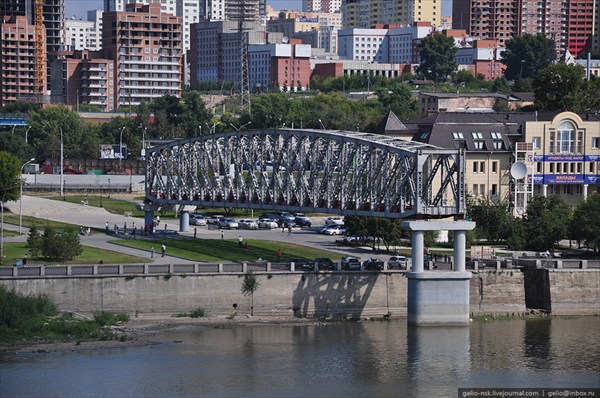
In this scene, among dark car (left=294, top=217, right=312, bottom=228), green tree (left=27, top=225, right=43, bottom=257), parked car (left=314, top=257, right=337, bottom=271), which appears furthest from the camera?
dark car (left=294, top=217, right=312, bottom=228)

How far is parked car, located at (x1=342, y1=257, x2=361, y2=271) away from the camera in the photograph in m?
101

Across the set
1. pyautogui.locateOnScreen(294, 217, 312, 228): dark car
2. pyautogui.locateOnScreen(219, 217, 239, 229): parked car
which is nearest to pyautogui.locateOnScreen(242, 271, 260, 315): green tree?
pyautogui.locateOnScreen(219, 217, 239, 229): parked car

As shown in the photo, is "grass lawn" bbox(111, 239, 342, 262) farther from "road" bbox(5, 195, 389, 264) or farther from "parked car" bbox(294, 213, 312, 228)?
"parked car" bbox(294, 213, 312, 228)

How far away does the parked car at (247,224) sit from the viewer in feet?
433

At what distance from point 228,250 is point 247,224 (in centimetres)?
2069

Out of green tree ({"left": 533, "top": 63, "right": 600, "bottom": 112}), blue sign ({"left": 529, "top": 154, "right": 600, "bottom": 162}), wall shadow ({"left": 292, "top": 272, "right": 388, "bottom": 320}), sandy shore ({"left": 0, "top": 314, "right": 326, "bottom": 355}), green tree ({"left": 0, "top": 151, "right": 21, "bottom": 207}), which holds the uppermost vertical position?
green tree ({"left": 533, "top": 63, "right": 600, "bottom": 112})

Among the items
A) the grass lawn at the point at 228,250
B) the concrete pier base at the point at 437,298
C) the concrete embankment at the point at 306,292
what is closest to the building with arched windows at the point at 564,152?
the grass lawn at the point at 228,250

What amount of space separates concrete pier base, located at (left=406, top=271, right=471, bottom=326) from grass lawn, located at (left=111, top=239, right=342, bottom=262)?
578 inches

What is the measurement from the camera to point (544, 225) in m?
117

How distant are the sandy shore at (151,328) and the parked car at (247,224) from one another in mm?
35035

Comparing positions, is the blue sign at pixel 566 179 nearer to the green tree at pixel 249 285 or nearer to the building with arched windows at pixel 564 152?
the building with arched windows at pixel 564 152

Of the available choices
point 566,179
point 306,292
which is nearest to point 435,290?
point 306,292

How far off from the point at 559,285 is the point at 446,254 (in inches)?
513

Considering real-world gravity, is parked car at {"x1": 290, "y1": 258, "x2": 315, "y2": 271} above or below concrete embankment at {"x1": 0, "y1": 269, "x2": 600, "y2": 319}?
above
